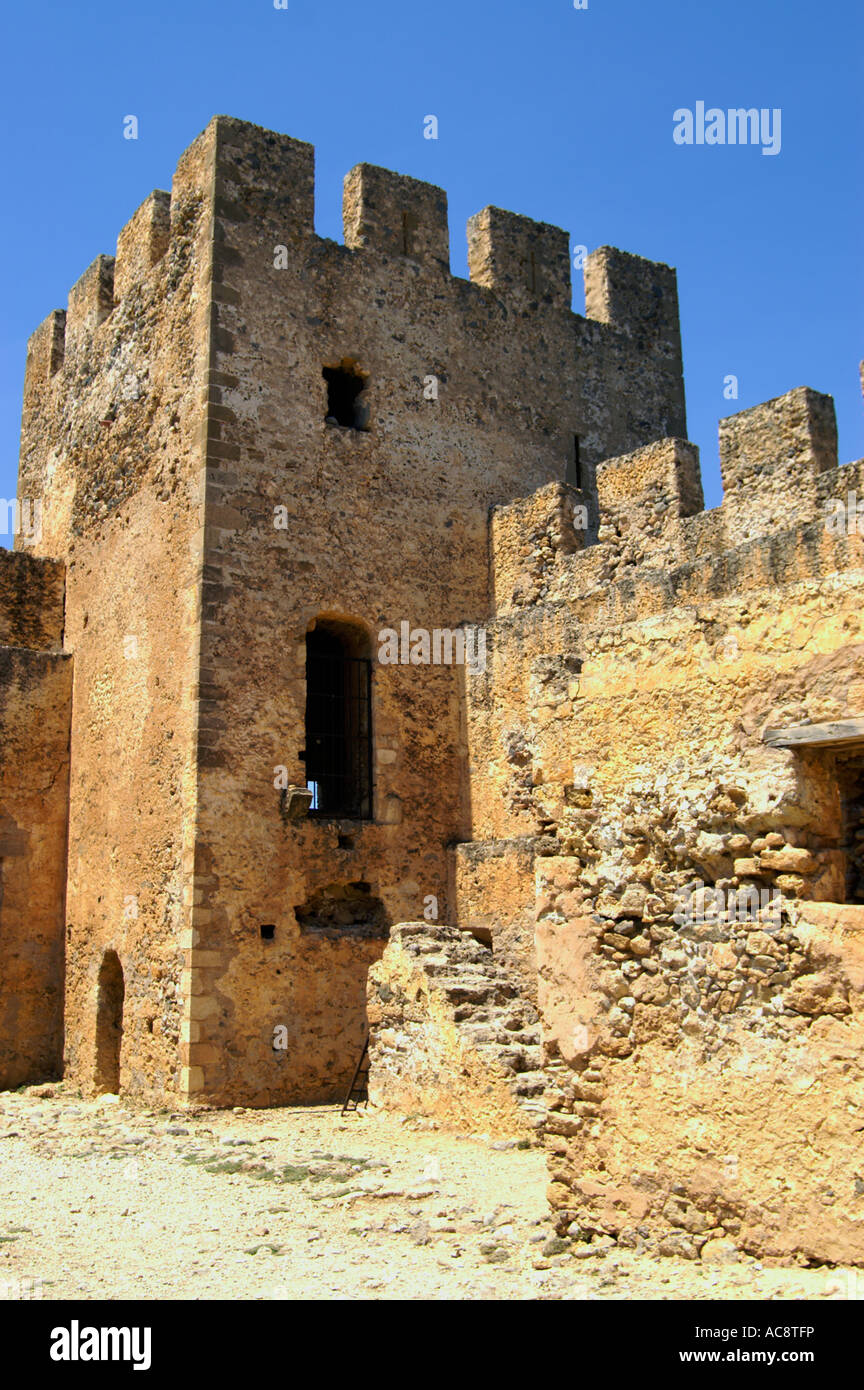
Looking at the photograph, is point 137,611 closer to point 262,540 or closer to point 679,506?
point 262,540

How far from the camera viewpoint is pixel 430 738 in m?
11.2

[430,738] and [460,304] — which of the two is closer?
[430,738]

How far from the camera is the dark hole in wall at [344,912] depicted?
10203 mm

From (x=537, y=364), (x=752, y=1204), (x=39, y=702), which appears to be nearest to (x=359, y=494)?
(x=537, y=364)

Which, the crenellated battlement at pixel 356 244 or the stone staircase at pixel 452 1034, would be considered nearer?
the stone staircase at pixel 452 1034

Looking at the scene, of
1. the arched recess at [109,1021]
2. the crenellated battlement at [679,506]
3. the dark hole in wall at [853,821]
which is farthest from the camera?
the arched recess at [109,1021]

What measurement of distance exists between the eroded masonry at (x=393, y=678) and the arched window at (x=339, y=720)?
2.0 inches

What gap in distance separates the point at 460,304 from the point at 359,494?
2591 mm

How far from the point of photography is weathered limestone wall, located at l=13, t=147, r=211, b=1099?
10062 mm

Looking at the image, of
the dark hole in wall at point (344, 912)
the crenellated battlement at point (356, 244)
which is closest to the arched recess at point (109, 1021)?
the dark hole in wall at point (344, 912)

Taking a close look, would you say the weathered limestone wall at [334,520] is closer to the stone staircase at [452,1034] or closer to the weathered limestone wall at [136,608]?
the weathered limestone wall at [136,608]

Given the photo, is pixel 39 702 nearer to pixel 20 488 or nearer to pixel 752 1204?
pixel 20 488

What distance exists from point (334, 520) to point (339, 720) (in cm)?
186

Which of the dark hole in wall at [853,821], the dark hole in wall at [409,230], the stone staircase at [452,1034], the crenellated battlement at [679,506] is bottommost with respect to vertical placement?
the stone staircase at [452,1034]
